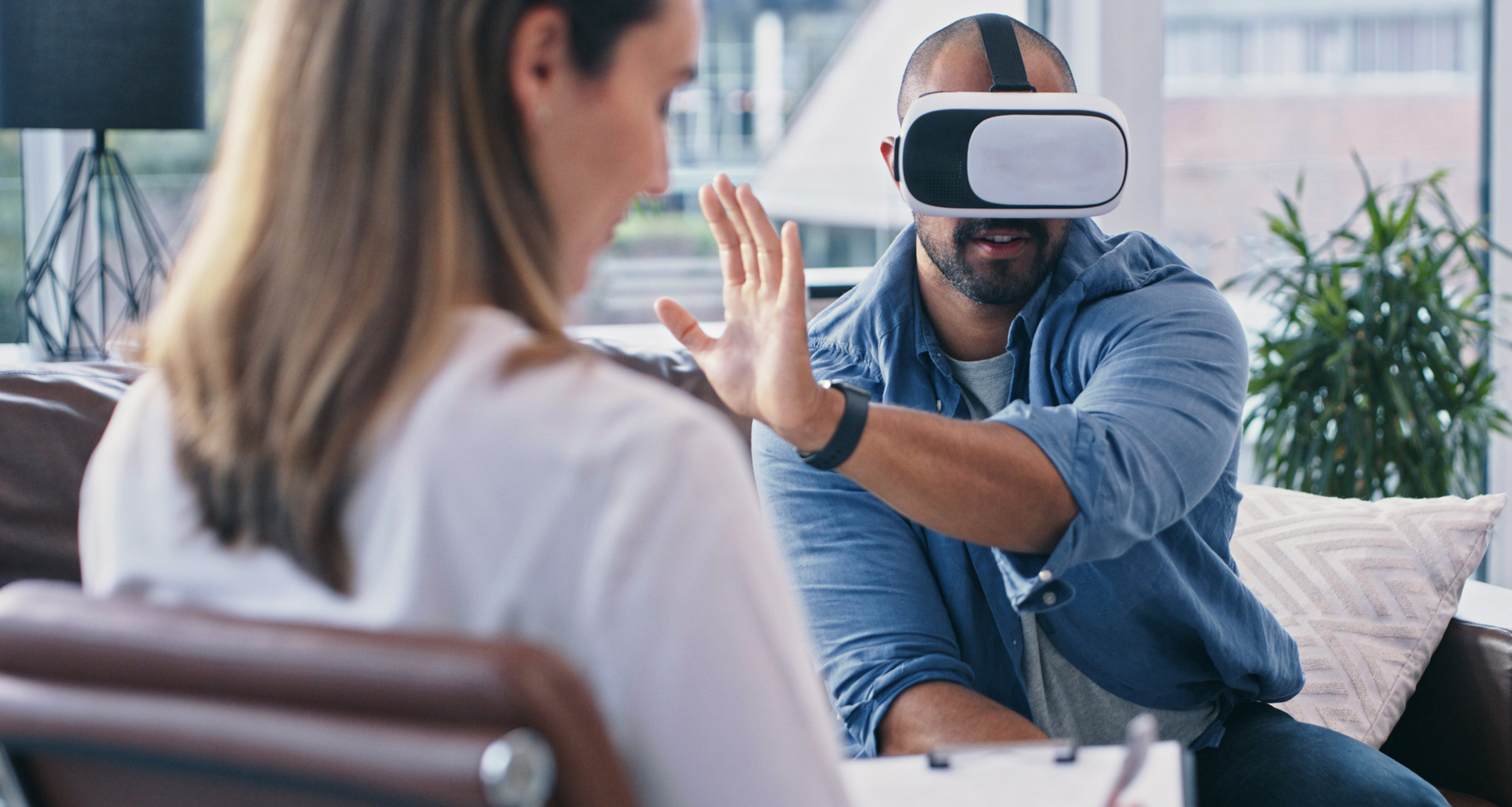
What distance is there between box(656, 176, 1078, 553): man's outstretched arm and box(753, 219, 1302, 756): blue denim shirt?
0.44ft

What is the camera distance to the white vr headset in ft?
3.22

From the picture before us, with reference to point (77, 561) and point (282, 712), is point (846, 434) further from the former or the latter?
point (77, 561)

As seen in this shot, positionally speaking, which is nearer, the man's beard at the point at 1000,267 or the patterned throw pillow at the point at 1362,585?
the man's beard at the point at 1000,267

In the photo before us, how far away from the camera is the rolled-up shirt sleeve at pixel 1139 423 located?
1.00 meters

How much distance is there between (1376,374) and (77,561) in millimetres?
2222

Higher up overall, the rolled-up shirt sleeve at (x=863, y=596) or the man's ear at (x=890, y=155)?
the man's ear at (x=890, y=155)

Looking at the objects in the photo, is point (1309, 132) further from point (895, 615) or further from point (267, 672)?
point (267, 672)

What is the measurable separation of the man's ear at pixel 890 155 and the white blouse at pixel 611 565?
56 cm

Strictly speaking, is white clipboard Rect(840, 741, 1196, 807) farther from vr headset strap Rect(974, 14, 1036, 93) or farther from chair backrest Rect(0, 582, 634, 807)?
vr headset strap Rect(974, 14, 1036, 93)

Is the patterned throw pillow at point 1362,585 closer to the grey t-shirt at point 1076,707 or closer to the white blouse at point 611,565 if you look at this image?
the grey t-shirt at point 1076,707

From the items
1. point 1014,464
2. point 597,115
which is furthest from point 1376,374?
point 597,115

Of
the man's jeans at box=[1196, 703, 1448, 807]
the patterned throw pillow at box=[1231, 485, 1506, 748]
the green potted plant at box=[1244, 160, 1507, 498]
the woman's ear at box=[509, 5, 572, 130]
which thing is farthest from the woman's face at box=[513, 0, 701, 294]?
the green potted plant at box=[1244, 160, 1507, 498]

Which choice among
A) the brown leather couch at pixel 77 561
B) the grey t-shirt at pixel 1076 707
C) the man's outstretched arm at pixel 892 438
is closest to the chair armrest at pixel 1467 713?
the brown leather couch at pixel 77 561

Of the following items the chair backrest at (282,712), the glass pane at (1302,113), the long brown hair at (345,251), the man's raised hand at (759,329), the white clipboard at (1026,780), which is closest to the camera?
the chair backrest at (282,712)
